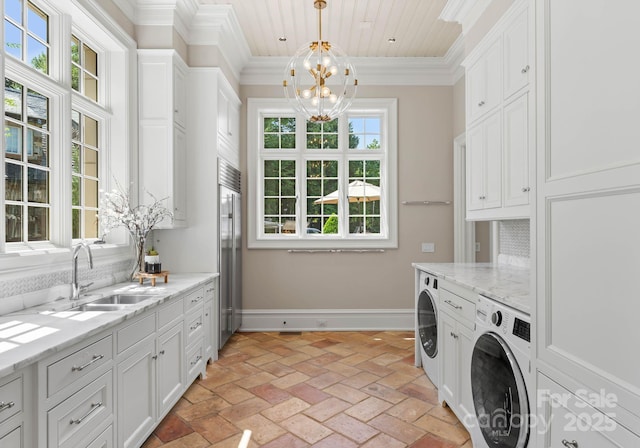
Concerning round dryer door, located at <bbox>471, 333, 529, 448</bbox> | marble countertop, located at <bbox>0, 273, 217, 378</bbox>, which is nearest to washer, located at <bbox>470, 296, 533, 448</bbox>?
round dryer door, located at <bbox>471, 333, 529, 448</bbox>

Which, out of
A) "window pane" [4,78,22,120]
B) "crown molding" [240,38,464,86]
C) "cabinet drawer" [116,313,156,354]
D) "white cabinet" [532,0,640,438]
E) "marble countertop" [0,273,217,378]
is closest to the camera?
"white cabinet" [532,0,640,438]

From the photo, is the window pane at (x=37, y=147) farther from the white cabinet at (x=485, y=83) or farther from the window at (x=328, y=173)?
the white cabinet at (x=485, y=83)

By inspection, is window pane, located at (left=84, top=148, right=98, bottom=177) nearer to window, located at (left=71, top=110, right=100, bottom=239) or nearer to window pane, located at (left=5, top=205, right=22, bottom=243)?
window, located at (left=71, top=110, right=100, bottom=239)

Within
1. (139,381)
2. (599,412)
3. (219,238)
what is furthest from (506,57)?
(139,381)

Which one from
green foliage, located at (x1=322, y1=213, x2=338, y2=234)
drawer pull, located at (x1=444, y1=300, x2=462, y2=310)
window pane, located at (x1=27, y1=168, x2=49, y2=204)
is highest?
window pane, located at (x1=27, y1=168, x2=49, y2=204)

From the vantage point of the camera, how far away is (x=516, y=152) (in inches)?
96.2

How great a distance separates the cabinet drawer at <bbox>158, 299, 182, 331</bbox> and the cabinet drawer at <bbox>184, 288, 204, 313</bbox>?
11cm

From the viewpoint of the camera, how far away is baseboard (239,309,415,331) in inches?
183

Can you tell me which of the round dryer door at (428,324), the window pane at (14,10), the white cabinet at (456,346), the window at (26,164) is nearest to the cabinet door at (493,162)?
the white cabinet at (456,346)

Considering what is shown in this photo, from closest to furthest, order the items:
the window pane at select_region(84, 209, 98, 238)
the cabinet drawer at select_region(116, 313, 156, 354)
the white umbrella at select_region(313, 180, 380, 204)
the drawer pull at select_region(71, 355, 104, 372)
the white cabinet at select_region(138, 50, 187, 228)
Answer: the drawer pull at select_region(71, 355, 104, 372) → the cabinet drawer at select_region(116, 313, 156, 354) → the window pane at select_region(84, 209, 98, 238) → the white cabinet at select_region(138, 50, 187, 228) → the white umbrella at select_region(313, 180, 380, 204)

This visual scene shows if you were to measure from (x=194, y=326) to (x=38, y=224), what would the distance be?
1280 millimetres

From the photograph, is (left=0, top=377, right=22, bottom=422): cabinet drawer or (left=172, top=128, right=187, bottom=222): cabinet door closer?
(left=0, top=377, right=22, bottom=422): cabinet drawer

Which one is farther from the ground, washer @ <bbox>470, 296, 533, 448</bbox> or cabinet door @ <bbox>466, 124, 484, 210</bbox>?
cabinet door @ <bbox>466, 124, 484, 210</bbox>

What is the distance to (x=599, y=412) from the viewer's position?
1.08 metres
